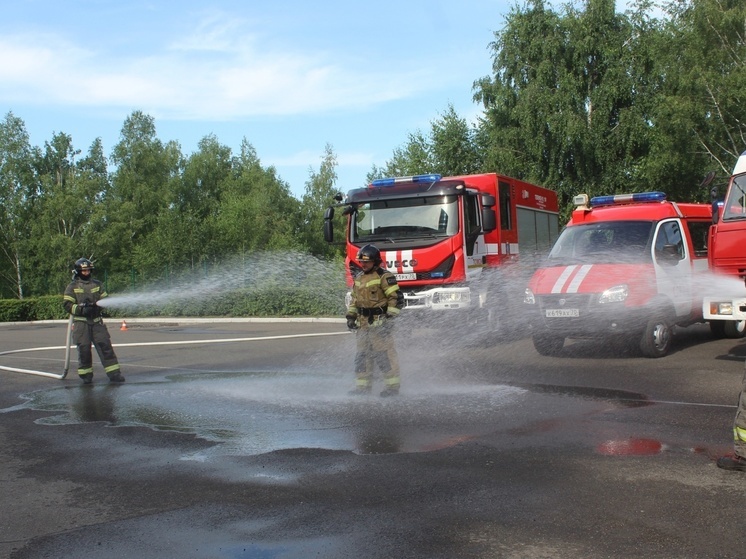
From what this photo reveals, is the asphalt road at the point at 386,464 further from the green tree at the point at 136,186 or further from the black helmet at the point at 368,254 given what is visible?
the green tree at the point at 136,186

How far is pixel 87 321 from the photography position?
10695 mm

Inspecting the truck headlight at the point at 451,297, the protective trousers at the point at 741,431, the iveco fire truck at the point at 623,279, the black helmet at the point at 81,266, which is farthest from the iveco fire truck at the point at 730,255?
the black helmet at the point at 81,266

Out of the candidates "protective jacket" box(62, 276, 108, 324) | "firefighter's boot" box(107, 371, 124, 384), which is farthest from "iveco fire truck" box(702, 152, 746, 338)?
"protective jacket" box(62, 276, 108, 324)

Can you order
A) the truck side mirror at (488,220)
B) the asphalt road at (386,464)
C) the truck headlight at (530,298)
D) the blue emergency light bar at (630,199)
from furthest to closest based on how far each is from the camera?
1. the truck side mirror at (488,220)
2. the blue emergency light bar at (630,199)
3. the truck headlight at (530,298)
4. the asphalt road at (386,464)

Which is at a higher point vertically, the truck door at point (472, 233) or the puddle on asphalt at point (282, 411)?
the truck door at point (472, 233)

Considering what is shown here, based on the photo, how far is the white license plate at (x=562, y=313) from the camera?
35.5 feet

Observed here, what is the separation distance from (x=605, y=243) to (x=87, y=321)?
25.8 feet

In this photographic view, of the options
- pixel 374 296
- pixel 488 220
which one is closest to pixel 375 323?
pixel 374 296

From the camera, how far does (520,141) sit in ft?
115

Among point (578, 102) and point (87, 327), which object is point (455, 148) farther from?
point (87, 327)

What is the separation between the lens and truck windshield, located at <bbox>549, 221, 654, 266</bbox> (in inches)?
457

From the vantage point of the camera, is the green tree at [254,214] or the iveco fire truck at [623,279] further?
the green tree at [254,214]

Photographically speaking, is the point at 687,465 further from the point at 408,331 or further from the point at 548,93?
the point at 548,93

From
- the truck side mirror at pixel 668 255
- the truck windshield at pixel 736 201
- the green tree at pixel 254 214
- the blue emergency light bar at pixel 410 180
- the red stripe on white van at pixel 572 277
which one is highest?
the green tree at pixel 254 214
